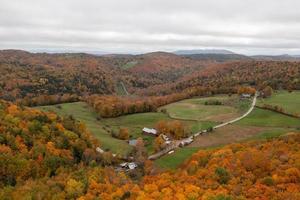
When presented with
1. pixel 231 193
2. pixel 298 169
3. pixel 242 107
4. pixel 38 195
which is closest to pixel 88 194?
pixel 38 195

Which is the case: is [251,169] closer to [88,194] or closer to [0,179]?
[88,194]

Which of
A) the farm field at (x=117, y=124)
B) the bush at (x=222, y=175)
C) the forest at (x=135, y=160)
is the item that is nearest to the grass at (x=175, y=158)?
the forest at (x=135, y=160)

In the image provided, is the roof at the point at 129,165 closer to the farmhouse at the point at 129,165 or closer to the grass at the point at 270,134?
the farmhouse at the point at 129,165

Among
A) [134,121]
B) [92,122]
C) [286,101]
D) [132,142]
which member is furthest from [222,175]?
[286,101]

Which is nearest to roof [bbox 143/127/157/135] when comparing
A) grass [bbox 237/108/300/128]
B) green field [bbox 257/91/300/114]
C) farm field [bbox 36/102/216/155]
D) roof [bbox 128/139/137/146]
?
farm field [bbox 36/102/216/155]

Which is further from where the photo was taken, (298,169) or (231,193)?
(298,169)

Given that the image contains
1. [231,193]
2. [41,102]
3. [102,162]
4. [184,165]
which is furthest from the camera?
[41,102]

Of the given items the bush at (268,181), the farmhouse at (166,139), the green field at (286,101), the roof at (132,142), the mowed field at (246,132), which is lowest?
the roof at (132,142)

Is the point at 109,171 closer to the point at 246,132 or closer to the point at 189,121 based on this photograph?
the point at 246,132

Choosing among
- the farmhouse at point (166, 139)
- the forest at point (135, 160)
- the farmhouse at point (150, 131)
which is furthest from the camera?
the farmhouse at point (150, 131)
